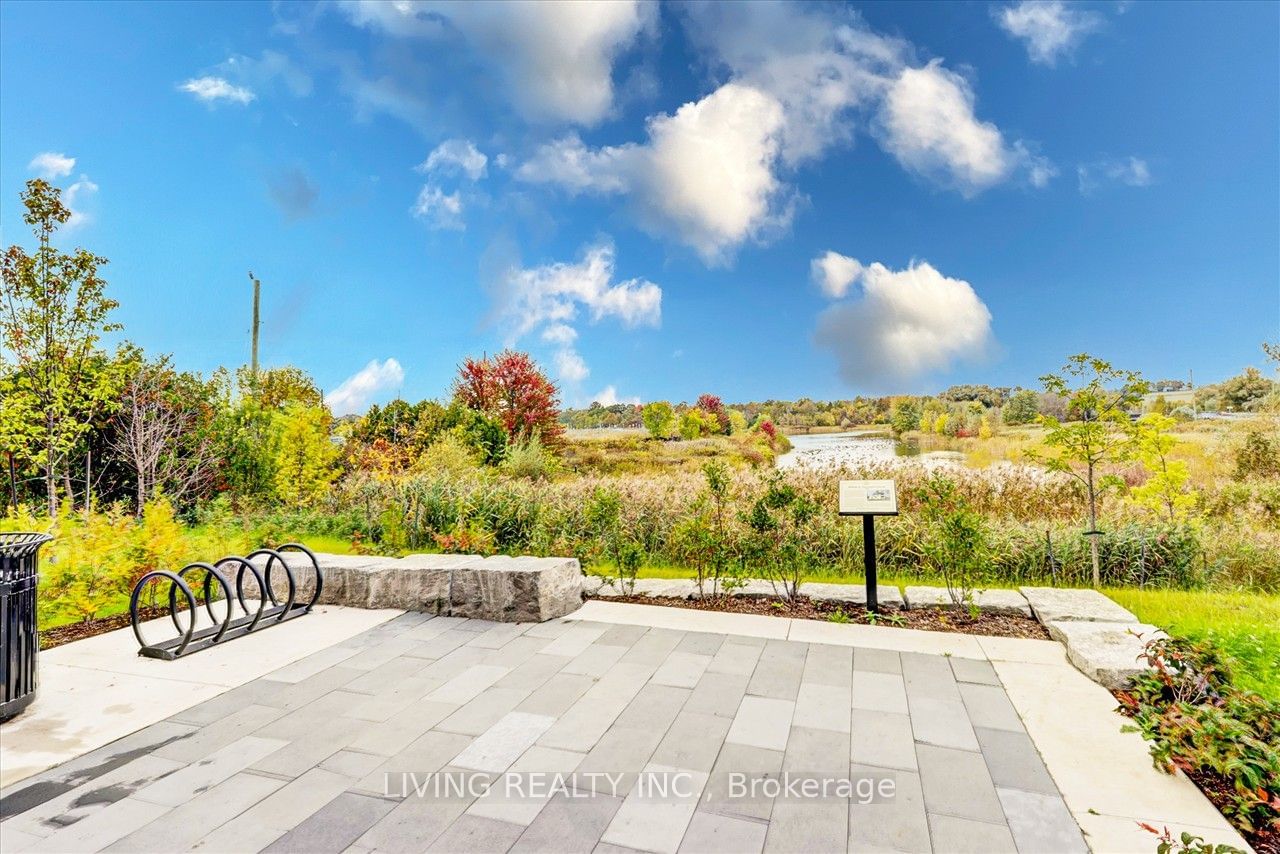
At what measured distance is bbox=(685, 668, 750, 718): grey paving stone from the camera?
291 cm

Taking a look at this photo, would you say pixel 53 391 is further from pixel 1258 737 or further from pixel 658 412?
pixel 658 412

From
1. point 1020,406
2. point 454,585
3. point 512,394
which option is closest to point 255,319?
point 512,394

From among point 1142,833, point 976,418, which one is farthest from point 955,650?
point 976,418

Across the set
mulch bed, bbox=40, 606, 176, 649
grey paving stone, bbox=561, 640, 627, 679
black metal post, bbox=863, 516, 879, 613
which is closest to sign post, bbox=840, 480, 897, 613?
black metal post, bbox=863, 516, 879, 613

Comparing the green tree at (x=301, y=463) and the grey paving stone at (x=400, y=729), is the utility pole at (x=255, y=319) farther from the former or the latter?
the grey paving stone at (x=400, y=729)

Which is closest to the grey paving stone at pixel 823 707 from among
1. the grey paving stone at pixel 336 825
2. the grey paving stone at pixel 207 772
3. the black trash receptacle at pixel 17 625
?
the grey paving stone at pixel 336 825

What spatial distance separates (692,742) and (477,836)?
946mm

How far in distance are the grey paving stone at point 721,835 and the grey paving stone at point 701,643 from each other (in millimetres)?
1591

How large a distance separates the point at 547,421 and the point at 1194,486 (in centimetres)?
1134

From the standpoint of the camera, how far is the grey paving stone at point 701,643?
12.1 feet

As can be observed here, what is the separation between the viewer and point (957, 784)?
7.51ft

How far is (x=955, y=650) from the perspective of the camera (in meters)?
3.72

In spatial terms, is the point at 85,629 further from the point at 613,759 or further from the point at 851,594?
the point at 851,594

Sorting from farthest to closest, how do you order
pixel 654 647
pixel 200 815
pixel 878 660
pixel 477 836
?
pixel 654 647 < pixel 878 660 < pixel 200 815 < pixel 477 836
